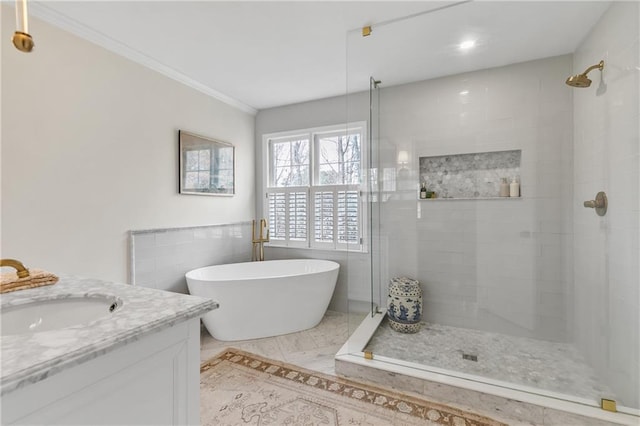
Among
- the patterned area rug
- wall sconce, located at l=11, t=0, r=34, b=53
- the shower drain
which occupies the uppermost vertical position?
wall sconce, located at l=11, t=0, r=34, b=53

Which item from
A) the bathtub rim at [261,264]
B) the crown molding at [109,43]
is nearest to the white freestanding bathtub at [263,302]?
the bathtub rim at [261,264]

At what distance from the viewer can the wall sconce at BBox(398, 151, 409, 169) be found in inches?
112

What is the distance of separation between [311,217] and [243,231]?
87 cm

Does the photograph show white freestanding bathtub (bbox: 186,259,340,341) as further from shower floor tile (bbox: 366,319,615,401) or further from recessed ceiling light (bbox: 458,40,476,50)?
recessed ceiling light (bbox: 458,40,476,50)

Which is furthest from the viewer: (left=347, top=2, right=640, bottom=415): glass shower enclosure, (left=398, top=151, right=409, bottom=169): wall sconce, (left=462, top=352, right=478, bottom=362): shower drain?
(left=398, top=151, right=409, bottom=169): wall sconce

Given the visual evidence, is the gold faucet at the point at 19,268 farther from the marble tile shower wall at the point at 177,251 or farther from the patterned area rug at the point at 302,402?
the marble tile shower wall at the point at 177,251

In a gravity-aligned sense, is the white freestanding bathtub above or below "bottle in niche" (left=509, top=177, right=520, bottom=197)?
below

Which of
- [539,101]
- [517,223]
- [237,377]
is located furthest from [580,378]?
[237,377]

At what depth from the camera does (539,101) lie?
234 cm

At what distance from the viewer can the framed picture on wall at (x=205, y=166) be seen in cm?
288

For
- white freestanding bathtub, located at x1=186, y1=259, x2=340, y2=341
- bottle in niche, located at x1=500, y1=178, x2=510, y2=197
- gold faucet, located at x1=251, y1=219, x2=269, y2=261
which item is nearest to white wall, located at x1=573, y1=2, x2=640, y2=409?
bottle in niche, located at x1=500, y1=178, x2=510, y2=197

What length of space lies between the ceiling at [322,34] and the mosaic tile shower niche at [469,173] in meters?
0.74

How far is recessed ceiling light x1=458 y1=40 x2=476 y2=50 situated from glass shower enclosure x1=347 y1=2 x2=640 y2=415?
0.06 ft

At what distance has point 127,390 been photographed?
0.73 metres
